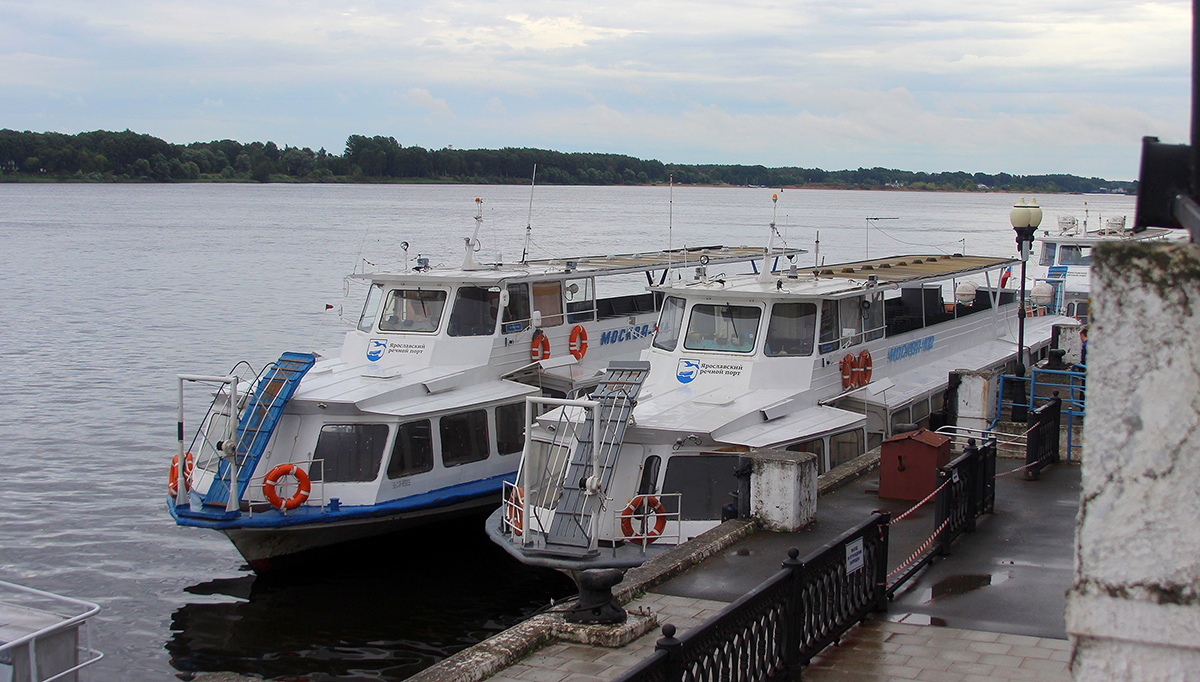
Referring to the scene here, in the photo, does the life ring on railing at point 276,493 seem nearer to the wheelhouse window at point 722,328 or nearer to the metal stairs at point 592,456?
the metal stairs at point 592,456

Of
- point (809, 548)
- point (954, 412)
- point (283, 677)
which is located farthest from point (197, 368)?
point (809, 548)

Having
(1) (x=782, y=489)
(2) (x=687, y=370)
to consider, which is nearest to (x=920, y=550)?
(1) (x=782, y=489)

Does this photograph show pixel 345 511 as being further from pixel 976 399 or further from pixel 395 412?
pixel 976 399

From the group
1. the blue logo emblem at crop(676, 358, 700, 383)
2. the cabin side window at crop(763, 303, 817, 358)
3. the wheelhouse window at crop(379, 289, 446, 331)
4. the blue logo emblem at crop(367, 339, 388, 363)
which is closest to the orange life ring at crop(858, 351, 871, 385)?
the cabin side window at crop(763, 303, 817, 358)

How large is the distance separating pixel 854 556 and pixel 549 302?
1171 cm

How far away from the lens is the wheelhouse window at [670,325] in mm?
16078

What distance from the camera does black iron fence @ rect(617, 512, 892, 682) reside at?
6.04 metres

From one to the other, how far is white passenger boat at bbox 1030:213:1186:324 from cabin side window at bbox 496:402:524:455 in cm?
1662

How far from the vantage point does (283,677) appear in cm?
1329

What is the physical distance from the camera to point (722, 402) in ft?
46.9

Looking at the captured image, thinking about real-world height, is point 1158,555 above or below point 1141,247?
below

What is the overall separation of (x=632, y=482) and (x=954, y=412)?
6602 millimetres

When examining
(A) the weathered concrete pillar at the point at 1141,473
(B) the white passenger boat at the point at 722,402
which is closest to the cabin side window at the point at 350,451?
(B) the white passenger boat at the point at 722,402

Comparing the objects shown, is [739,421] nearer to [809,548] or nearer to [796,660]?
[809,548]
